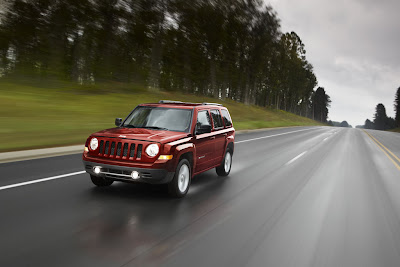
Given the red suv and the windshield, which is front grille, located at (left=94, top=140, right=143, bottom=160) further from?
the windshield

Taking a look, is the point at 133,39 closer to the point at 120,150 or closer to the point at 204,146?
the point at 204,146

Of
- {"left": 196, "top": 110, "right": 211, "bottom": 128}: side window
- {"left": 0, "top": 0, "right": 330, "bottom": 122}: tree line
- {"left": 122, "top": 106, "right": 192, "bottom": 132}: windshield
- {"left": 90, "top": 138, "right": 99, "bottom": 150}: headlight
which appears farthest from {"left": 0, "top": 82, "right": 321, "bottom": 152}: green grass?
{"left": 196, "top": 110, "right": 211, "bottom": 128}: side window

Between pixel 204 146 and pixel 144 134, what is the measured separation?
1.58 meters

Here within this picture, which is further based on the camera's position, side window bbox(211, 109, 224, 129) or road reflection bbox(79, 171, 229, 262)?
side window bbox(211, 109, 224, 129)

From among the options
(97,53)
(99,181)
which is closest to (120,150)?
(99,181)

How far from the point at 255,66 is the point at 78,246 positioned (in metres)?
58.3

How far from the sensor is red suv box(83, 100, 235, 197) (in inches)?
256

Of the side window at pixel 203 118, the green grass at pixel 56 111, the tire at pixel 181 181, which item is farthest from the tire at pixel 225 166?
the green grass at pixel 56 111

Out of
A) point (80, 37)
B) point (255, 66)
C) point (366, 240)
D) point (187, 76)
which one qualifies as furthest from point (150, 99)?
point (366, 240)

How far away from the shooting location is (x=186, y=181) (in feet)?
24.0

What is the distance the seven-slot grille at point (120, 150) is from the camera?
21.4ft

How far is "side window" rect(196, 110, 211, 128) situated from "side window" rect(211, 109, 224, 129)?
33cm

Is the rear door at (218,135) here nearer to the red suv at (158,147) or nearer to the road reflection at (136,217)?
the red suv at (158,147)

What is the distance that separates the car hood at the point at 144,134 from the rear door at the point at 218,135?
1.67 metres
